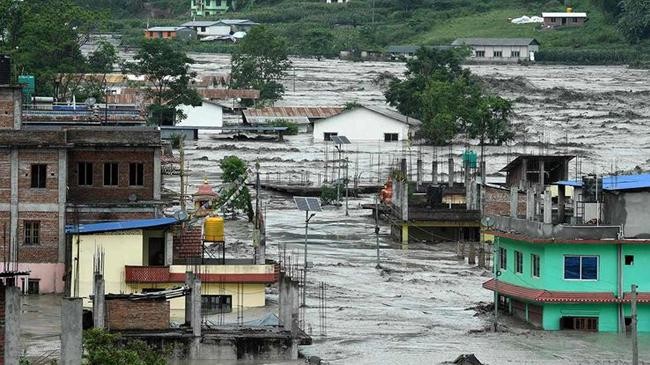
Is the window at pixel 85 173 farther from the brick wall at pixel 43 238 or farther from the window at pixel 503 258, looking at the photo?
the window at pixel 503 258

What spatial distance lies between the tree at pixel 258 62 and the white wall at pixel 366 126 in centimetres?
2258

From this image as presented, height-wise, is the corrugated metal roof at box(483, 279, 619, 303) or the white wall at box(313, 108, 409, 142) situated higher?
the white wall at box(313, 108, 409, 142)

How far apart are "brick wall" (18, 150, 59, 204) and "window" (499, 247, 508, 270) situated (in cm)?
870

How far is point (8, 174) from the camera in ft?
139

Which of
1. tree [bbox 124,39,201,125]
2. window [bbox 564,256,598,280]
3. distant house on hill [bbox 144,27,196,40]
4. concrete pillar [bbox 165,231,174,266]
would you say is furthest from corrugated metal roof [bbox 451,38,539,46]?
window [bbox 564,256,598,280]

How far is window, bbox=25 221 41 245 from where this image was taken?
42.3 m

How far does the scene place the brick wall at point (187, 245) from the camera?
42.0 meters

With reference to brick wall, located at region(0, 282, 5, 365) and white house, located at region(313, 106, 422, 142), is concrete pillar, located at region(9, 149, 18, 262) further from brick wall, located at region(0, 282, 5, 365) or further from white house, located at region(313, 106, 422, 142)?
white house, located at region(313, 106, 422, 142)

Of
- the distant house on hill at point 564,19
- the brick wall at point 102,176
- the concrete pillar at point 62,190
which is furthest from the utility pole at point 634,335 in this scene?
the distant house on hill at point 564,19

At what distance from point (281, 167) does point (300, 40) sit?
75.8m

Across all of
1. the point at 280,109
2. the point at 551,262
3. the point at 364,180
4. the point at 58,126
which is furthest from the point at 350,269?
the point at 280,109

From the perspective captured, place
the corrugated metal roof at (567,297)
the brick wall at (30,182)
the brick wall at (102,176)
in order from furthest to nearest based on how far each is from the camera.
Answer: the brick wall at (102,176)
the brick wall at (30,182)
the corrugated metal roof at (567,297)

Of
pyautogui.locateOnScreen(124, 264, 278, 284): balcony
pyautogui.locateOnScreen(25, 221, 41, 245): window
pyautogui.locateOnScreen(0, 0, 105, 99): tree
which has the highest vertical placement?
pyautogui.locateOnScreen(0, 0, 105, 99): tree

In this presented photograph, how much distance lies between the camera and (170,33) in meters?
156
